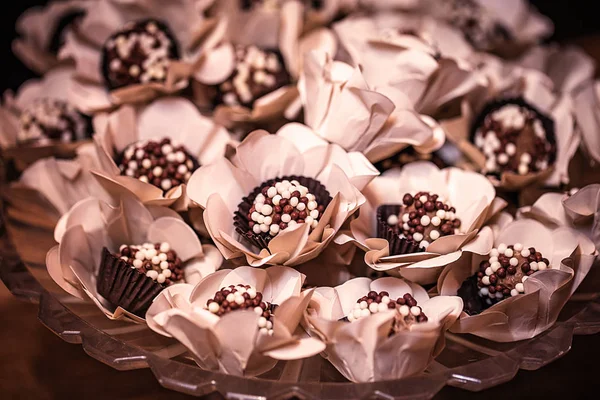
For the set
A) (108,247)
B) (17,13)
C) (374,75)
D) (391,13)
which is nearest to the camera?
(108,247)

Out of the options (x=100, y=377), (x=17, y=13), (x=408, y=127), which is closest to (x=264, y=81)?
(x=408, y=127)

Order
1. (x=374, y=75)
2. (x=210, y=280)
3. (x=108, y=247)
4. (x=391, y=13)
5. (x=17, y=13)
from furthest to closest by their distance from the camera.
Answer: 1. (x=17, y=13)
2. (x=391, y=13)
3. (x=374, y=75)
4. (x=108, y=247)
5. (x=210, y=280)

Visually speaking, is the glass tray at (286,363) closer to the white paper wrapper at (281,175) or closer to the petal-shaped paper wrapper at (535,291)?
the petal-shaped paper wrapper at (535,291)

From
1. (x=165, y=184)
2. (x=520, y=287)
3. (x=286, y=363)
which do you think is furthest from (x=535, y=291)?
(x=165, y=184)

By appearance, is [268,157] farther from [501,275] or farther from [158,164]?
[501,275]

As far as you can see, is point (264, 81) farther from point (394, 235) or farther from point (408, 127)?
point (394, 235)

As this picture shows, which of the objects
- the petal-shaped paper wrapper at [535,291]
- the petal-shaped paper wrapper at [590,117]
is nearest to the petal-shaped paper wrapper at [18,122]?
the petal-shaped paper wrapper at [535,291]
